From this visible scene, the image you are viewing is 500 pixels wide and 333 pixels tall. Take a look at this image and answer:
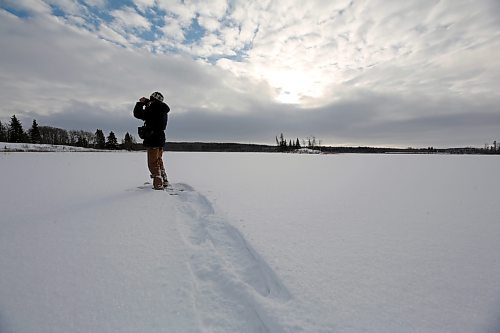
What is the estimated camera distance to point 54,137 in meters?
95.1

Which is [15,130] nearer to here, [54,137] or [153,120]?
[54,137]

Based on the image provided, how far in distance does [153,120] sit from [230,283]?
16.2 feet

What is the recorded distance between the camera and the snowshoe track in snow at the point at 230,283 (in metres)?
1.65

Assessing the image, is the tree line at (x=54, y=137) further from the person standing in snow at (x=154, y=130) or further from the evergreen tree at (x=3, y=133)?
the person standing in snow at (x=154, y=130)

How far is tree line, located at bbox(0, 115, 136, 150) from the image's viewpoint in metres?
57.0

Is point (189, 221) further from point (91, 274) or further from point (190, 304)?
point (190, 304)

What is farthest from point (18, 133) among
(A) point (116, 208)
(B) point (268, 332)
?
(B) point (268, 332)

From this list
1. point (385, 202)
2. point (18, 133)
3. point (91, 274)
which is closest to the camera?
point (91, 274)

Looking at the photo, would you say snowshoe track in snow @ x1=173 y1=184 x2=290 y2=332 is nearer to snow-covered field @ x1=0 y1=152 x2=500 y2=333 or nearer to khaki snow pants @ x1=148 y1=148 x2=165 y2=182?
snow-covered field @ x1=0 y1=152 x2=500 y2=333

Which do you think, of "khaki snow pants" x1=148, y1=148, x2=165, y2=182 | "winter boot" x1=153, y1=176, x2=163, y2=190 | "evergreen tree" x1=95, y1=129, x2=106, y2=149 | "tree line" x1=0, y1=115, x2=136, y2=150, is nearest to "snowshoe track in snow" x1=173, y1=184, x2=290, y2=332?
"winter boot" x1=153, y1=176, x2=163, y2=190

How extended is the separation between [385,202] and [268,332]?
4.34m

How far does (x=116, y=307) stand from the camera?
169 centimetres

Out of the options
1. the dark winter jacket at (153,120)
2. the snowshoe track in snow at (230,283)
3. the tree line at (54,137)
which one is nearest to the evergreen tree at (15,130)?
→ the tree line at (54,137)

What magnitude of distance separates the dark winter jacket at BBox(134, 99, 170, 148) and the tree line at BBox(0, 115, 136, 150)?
2767 inches
